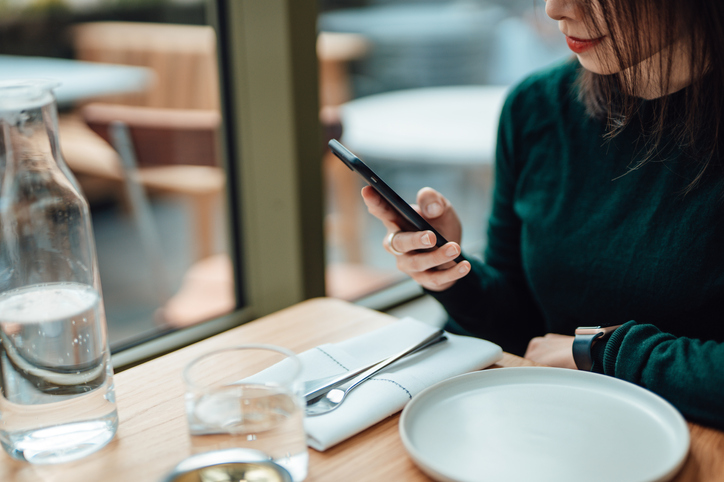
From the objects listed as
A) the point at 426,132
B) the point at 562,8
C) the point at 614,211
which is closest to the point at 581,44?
the point at 562,8

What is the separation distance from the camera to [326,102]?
77.0 inches

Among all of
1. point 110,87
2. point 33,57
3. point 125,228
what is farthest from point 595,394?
point 125,228

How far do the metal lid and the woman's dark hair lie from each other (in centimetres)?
61

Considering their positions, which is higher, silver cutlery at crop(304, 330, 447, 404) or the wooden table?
silver cutlery at crop(304, 330, 447, 404)

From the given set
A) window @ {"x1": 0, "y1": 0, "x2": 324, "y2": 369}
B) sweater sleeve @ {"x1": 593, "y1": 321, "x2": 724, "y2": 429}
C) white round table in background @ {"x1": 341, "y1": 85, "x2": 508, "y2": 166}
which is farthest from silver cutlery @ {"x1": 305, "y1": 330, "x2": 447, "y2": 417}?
white round table in background @ {"x1": 341, "y1": 85, "x2": 508, "y2": 166}

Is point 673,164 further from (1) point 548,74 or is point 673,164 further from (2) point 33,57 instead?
(2) point 33,57

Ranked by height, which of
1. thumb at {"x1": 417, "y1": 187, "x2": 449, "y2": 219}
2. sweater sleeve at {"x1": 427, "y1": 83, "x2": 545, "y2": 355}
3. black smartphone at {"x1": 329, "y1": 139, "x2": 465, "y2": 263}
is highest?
black smartphone at {"x1": 329, "y1": 139, "x2": 465, "y2": 263}

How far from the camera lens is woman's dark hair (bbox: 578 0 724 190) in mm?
760

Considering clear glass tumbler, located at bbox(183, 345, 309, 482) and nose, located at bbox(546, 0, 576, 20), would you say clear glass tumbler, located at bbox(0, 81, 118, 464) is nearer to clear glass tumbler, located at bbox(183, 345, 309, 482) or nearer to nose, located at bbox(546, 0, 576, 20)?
clear glass tumbler, located at bbox(183, 345, 309, 482)

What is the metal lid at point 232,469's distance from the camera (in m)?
0.49

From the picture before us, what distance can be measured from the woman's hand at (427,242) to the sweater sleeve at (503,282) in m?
0.08

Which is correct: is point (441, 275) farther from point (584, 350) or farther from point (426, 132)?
point (426, 132)

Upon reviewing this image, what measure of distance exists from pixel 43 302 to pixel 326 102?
1483 millimetres

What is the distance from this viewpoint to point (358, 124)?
233 centimetres
